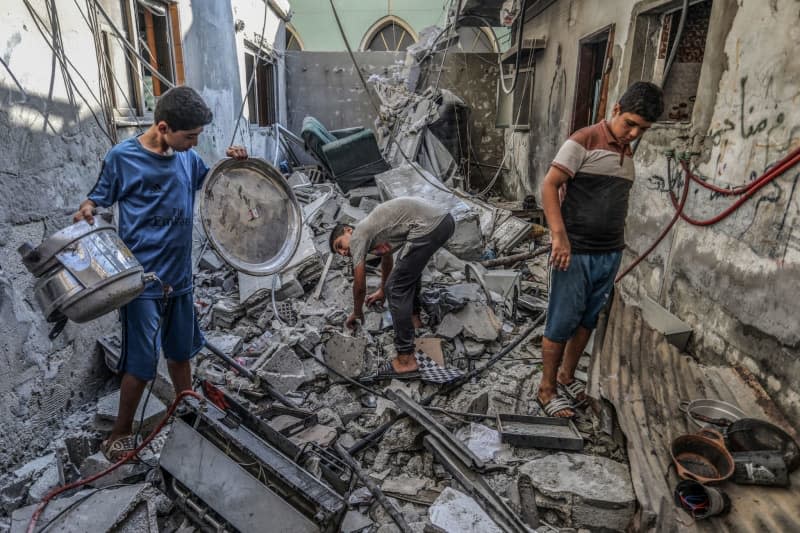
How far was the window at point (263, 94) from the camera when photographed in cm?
988

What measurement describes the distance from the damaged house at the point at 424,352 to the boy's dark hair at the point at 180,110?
0.35 metres

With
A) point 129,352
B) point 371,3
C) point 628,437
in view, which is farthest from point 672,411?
point 371,3

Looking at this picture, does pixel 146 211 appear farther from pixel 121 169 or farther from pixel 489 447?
pixel 489 447

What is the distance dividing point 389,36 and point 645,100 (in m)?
16.8

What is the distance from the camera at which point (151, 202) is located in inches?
92.5

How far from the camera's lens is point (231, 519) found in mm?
1873

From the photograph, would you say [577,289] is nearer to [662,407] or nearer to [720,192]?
[662,407]

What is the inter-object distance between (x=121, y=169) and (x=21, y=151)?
0.63 m

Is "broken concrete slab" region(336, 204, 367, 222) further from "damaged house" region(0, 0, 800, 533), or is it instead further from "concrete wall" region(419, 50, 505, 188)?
"concrete wall" region(419, 50, 505, 188)

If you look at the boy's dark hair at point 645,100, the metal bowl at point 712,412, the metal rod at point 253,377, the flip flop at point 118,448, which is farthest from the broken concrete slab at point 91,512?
the boy's dark hair at point 645,100

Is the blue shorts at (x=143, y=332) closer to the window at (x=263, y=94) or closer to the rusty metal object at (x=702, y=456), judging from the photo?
the rusty metal object at (x=702, y=456)

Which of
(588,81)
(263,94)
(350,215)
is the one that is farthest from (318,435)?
(263,94)

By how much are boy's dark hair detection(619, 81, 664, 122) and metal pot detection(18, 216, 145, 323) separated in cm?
264

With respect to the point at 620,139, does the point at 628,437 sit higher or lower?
lower
